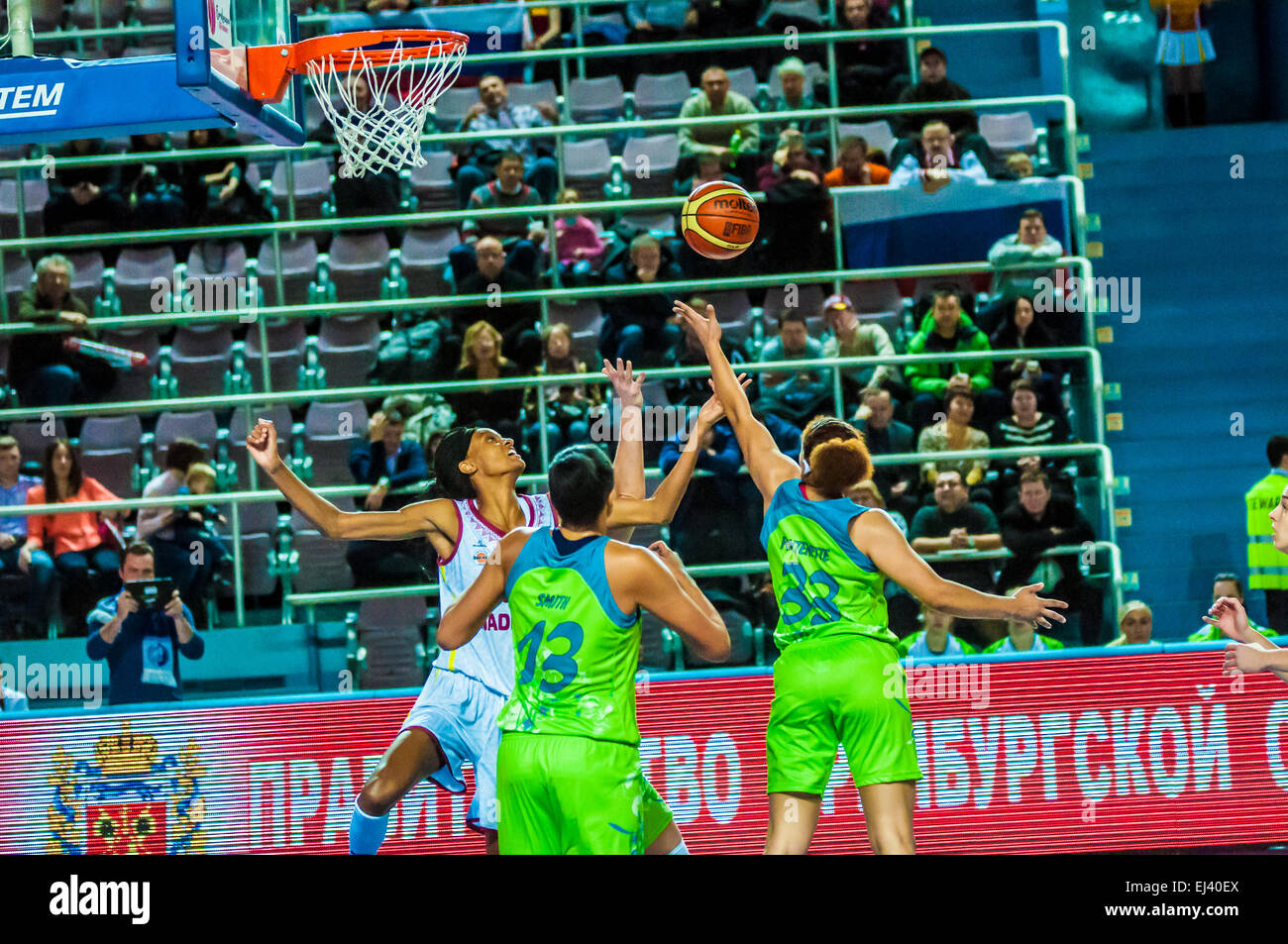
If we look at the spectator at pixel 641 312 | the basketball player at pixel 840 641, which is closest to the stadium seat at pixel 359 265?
the spectator at pixel 641 312

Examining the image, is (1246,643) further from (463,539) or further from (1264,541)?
(1264,541)

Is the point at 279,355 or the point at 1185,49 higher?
the point at 1185,49

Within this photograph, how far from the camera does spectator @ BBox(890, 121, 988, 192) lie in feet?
35.3

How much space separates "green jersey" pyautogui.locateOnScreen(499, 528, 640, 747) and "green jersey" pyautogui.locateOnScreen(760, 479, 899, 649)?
2.52 feet

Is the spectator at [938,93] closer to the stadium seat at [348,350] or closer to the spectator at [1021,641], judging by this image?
the stadium seat at [348,350]

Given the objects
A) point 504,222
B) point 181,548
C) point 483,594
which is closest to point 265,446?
point 483,594

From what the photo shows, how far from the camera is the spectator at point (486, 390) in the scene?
387 inches

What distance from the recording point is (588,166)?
468 inches

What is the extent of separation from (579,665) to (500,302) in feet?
19.1

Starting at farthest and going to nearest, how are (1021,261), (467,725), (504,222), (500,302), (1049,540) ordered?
1. (504,222)
2. (500,302)
3. (1021,261)
4. (1049,540)
5. (467,725)

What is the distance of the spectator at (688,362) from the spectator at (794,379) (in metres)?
0.24

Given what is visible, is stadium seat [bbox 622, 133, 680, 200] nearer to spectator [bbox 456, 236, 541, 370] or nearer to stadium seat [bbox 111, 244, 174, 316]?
spectator [bbox 456, 236, 541, 370]

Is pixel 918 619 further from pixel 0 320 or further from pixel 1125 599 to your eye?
pixel 0 320

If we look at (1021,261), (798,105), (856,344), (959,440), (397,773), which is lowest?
(397,773)
